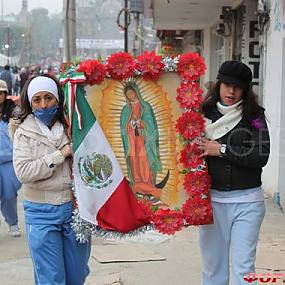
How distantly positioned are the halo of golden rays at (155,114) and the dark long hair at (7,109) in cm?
301

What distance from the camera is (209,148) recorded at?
3.67 meters

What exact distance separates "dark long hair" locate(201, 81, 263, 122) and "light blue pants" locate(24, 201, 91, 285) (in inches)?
40.2

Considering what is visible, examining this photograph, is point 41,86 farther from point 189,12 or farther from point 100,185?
point 189,12

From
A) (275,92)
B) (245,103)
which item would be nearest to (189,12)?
(275,92)

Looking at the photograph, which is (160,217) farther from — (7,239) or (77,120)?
(7,239)

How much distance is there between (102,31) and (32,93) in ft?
152

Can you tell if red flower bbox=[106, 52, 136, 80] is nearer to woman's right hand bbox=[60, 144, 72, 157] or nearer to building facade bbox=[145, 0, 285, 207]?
woman's right hand bbox=[60, 144, 72, 157]

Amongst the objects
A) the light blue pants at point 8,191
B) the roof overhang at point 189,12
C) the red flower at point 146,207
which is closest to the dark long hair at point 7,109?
the light blue pants at point 8,191

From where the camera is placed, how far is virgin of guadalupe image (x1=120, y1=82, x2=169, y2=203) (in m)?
3.69

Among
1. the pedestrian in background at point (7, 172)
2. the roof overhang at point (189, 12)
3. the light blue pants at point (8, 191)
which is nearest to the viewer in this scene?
the pedestrian in background at point (7, 172)

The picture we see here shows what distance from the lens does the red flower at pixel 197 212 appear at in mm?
3682

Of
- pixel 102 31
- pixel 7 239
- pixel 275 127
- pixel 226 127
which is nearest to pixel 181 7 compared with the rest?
pixel 275 127

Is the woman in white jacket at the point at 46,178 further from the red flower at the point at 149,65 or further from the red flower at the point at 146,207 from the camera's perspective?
the red flower at the point at 149,65

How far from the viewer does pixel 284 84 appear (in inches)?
310
